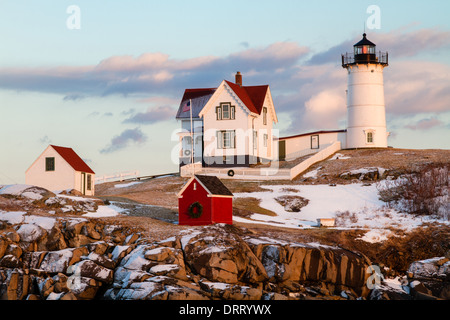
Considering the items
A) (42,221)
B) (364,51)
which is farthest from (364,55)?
(42,221)

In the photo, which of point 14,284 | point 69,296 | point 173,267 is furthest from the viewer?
point 173,267

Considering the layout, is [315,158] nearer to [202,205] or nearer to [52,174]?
[52,174]

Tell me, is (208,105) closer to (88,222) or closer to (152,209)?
(152,209)

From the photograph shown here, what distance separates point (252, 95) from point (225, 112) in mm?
4153

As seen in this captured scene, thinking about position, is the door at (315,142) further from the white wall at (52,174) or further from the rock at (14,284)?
the rock at (14,284)

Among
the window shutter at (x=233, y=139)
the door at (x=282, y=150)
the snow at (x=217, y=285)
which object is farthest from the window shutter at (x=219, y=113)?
the snow at (x=217, y=285)

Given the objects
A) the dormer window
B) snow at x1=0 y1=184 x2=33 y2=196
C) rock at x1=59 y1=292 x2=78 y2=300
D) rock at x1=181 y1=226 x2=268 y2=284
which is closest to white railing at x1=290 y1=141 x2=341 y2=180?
the dormer window

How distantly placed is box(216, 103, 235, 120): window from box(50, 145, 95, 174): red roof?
42.9 ft

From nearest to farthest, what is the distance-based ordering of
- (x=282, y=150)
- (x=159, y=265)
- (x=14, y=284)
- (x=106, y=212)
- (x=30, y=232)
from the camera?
(x=14, y=284) < (x=159, y=265) < (x=30, y=232) < (x=106, y=212) < (x=282, y=150)

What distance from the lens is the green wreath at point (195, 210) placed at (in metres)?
39.1

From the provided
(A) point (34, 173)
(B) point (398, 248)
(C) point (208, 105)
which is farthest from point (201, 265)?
(C) point (208, 105)

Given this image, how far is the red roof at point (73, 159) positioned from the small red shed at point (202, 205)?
15451mm

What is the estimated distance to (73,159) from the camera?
177 feet
